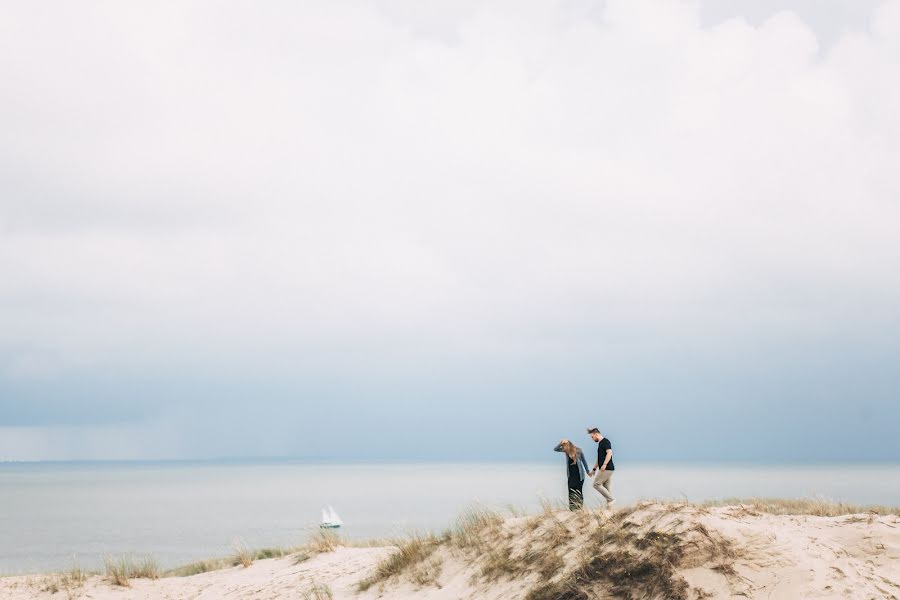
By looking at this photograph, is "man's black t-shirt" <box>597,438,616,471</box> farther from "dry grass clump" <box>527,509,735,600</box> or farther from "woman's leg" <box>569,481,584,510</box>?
"dry grass clump" <box>527,509,735,600</box>

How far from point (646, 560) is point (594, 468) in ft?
15.2

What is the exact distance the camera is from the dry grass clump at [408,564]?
13.3 m

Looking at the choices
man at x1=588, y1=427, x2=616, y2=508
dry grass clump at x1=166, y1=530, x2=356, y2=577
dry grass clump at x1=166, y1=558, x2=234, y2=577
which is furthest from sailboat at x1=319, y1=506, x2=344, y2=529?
man at x1=588, y1=427, x2=616, y2=508

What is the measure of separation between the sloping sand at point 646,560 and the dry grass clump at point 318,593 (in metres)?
0.04

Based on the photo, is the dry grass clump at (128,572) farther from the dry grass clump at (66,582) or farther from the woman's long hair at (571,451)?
the woman's long hair at (571,451)

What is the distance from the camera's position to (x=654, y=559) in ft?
32.4

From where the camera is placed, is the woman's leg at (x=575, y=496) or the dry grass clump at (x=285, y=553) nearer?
the woman's leg at (x=575, y=496)

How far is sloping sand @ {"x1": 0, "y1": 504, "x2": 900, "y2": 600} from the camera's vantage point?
9.14 metres

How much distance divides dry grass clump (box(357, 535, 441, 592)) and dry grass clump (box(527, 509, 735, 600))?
314cm

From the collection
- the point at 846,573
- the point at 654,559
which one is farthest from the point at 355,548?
the point at 846,573

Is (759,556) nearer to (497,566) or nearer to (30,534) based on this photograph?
(497,566)

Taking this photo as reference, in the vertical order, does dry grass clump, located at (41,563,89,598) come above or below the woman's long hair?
below

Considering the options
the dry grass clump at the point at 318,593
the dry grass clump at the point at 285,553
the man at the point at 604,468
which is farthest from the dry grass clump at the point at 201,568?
the man at the point at 604,468

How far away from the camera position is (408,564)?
13.7 metres
